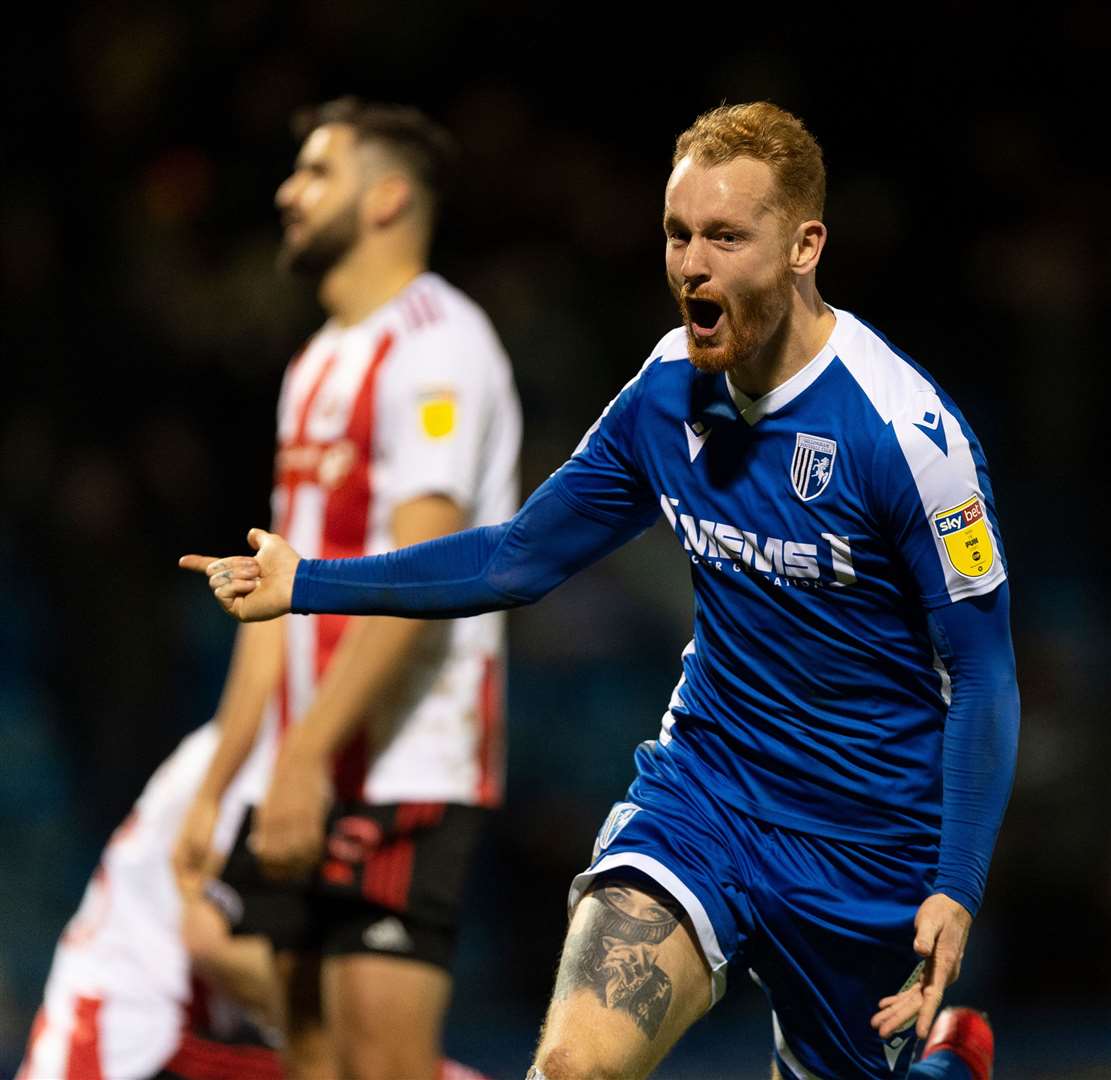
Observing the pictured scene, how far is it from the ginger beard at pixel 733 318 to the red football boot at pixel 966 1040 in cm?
151

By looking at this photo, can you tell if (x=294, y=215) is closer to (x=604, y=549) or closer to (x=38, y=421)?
(x=604, y=549)

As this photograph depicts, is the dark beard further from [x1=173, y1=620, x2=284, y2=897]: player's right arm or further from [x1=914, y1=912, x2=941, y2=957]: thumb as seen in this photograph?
[x1=914, y1=912, x2=941, y2=957]: thumb

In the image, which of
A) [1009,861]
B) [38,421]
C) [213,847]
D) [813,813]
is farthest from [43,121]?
[813,813]

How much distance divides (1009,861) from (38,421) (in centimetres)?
407

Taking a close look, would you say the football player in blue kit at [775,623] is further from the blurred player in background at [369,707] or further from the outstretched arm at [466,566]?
the blurred player in background at [369,707]

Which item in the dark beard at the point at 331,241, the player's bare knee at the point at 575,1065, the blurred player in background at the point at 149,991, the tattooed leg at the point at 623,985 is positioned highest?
the dark beard at the point at 331,241

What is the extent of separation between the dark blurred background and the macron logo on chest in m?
3.24

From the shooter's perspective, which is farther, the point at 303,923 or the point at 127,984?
the point at 127,984

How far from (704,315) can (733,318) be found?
0.06 metres

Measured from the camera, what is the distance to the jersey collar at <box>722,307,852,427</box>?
308 cm

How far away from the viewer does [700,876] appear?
309cm

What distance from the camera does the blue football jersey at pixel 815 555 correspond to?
2.95 meters

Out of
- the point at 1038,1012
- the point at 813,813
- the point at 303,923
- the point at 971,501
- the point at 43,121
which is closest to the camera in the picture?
the point at 971,501

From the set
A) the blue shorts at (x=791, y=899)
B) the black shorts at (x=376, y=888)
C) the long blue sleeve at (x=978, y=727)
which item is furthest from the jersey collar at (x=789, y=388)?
the black shorts at (x=376, y=888)
